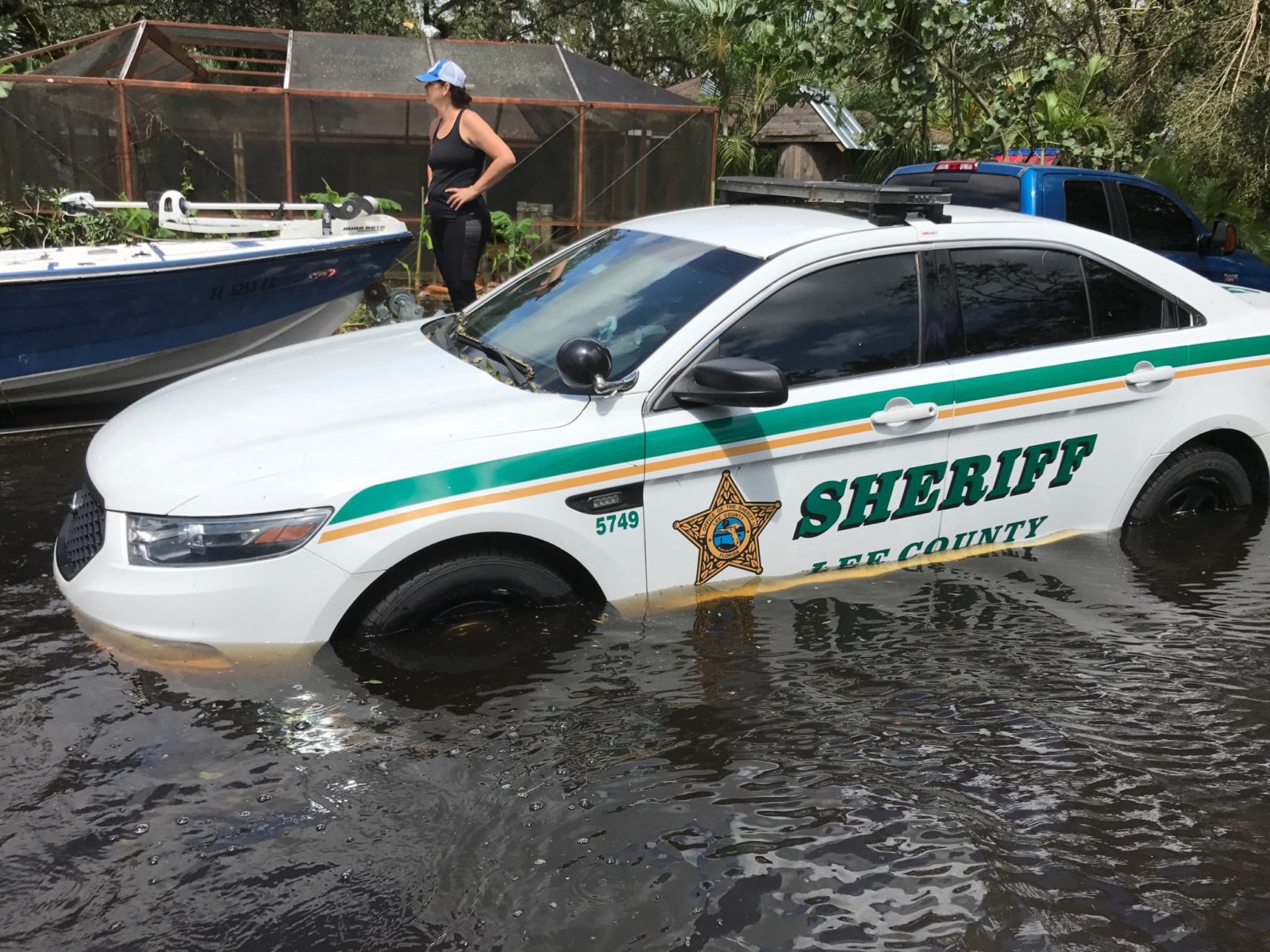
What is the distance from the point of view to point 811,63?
42.8 feet

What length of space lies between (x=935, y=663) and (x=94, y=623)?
2.77 m

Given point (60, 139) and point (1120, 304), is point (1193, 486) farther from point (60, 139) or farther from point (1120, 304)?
point (60, 139)

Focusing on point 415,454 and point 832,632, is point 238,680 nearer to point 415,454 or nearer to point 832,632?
point 415,454

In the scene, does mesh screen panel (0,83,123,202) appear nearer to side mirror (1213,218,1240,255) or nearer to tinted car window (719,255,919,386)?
tinted car window (719,255,919,386)

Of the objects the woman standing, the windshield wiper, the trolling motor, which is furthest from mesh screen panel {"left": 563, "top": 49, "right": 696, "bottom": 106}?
the windshield wiper

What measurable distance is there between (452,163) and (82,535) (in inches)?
168

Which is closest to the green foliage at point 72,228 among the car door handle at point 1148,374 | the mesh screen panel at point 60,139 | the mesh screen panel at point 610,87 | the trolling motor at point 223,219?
the trolling motor at point 223,219

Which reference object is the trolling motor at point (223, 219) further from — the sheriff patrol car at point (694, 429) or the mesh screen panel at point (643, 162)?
the sheriff patrol car at point (694, 429)

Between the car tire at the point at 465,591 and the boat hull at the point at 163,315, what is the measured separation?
476 centimetres

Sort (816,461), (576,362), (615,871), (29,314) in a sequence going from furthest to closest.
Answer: (29,314), (816,461), (576,362), (615,871)

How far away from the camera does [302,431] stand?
3.63 metres

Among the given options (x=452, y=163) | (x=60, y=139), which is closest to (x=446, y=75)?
(x=452, y=163)

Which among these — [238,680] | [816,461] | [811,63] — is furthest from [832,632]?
[811,63]

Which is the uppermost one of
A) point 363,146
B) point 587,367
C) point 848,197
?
point 848,197
